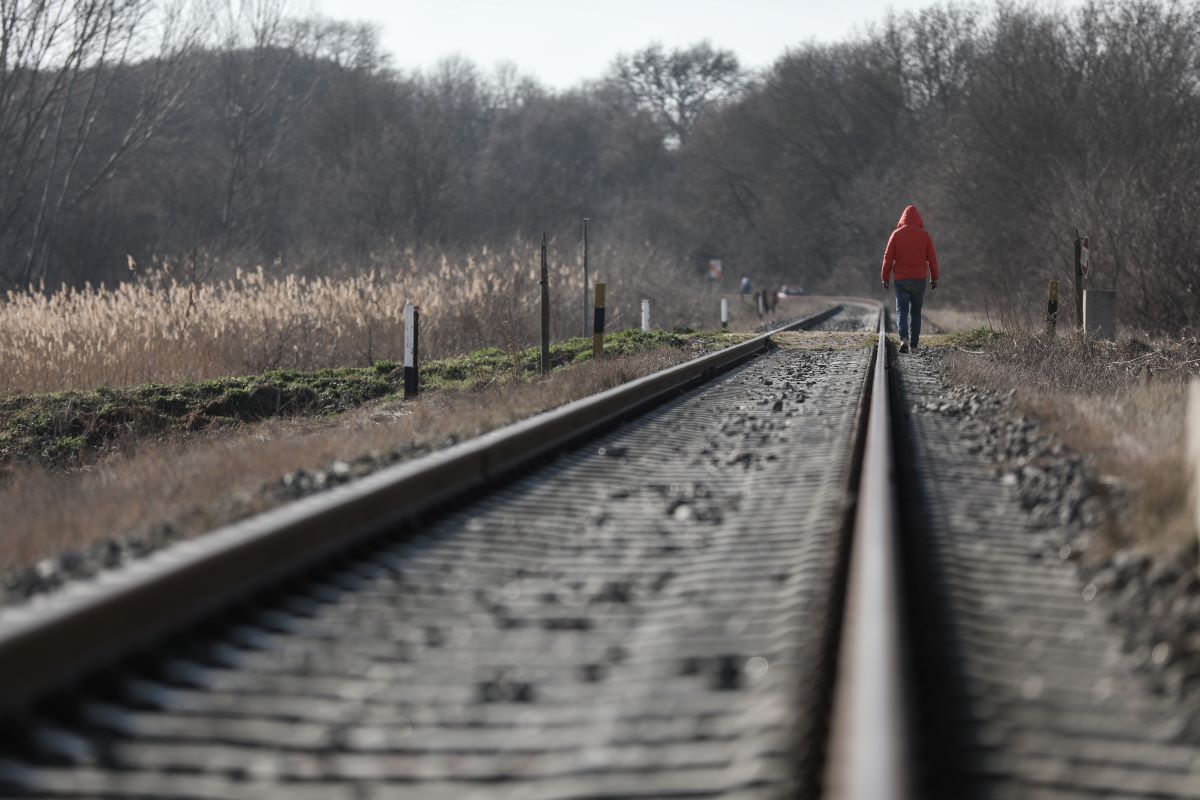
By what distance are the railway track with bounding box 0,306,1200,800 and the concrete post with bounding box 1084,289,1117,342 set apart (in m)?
14.2

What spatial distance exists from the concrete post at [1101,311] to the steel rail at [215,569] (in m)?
14.0

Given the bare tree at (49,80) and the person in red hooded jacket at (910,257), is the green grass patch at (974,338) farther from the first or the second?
the bare tree at (49,80)

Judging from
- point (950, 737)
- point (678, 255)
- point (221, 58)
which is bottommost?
point (950, 737)

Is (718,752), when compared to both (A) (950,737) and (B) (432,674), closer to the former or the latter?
(A) (950,737)

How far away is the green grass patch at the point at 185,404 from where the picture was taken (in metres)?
10.9

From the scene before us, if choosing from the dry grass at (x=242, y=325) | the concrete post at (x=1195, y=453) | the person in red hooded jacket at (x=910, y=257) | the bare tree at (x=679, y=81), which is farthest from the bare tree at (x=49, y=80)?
the bare tree at (x=679, y=81)

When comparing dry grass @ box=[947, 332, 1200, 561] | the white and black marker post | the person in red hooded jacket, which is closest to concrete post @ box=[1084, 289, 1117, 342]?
dry grass @ box=[947, 332, 1200, 561]

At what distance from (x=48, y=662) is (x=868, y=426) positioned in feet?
18.9

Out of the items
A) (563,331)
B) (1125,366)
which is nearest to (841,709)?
(1125,366)

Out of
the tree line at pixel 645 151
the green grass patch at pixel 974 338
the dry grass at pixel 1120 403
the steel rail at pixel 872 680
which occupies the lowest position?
the steel rail at pixel 872 680

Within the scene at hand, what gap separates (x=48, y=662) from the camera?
3029 millimetres

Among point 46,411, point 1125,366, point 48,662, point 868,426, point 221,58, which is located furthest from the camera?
point 221,58

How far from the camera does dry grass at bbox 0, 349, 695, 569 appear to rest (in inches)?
198

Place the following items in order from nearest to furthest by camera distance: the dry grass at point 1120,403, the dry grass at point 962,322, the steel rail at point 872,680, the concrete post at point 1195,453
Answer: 1. the steel rail at point 872,680
2. the concrete post at point 1195,453
3. the dry grass at point 1120,403
4. the dry grass at point 962,322
